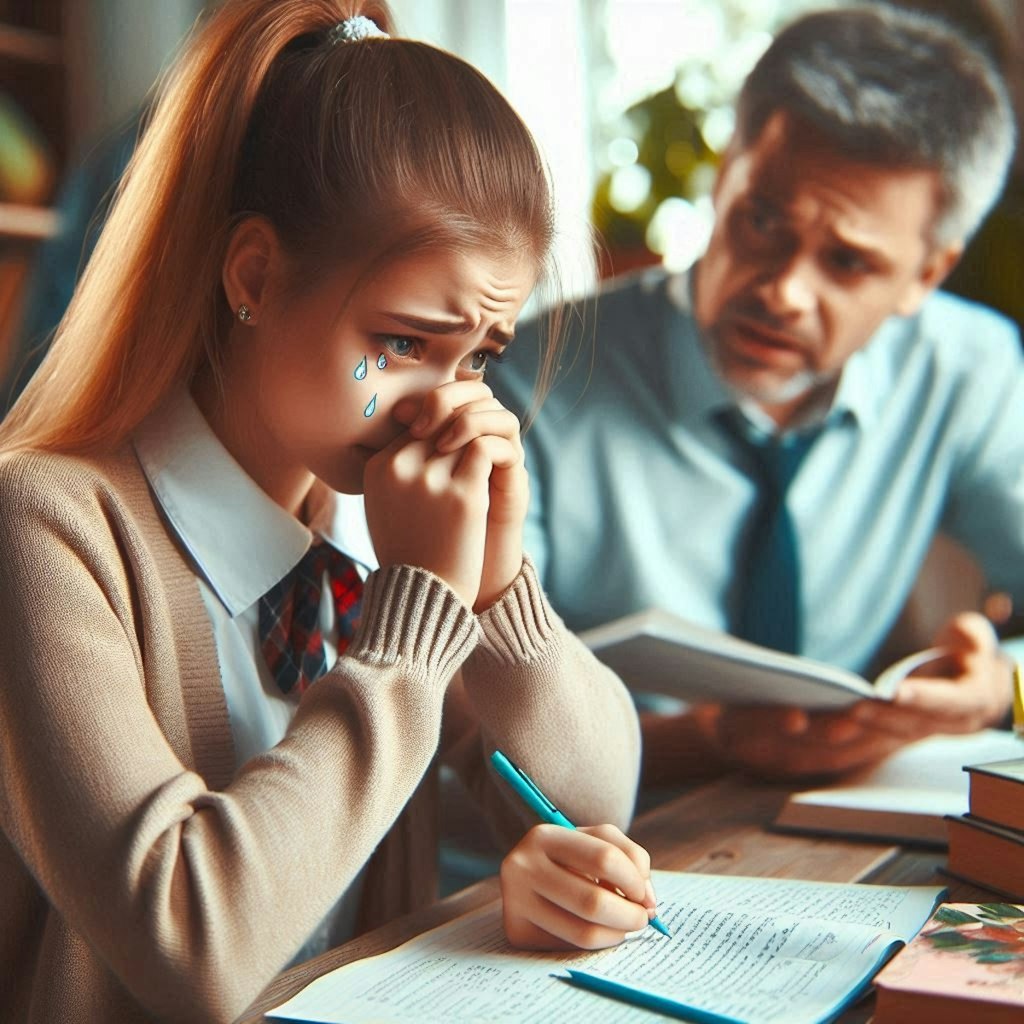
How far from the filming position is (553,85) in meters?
1.98

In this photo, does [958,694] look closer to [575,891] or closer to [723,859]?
[723,859]

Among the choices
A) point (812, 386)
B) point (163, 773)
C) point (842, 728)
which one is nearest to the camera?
point (163, 773)

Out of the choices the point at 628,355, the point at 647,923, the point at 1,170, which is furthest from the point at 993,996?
the point at 1,170

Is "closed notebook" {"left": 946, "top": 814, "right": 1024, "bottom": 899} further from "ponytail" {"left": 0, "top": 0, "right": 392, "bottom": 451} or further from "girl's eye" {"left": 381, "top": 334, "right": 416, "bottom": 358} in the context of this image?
"ponytail" {"left": 0, "top": 0, "right": 392, "bottom": 451}

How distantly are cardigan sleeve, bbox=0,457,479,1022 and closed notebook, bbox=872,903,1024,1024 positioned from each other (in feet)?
0.98

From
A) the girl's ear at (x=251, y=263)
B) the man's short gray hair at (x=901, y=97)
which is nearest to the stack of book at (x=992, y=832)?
the girl's ear at (x=251, y=263)

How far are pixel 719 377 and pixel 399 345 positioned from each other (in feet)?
2.85

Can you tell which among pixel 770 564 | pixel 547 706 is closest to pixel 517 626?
pixel 547 706

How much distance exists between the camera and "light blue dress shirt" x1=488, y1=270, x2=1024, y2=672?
1646 millimetres

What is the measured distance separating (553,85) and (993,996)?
5.56 feet

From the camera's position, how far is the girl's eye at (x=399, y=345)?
85 cm

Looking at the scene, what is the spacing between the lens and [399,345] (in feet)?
2.80

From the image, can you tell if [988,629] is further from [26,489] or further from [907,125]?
[26,489]

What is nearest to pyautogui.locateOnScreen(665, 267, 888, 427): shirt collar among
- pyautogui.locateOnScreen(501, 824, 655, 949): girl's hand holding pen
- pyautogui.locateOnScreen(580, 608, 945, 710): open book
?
pyautogui.locateOnScreen(580, 608, 945, 710): open book
